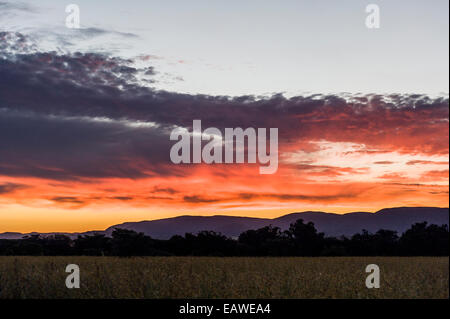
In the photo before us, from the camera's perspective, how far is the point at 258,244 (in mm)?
39656

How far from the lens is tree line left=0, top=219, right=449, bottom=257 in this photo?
3441cm

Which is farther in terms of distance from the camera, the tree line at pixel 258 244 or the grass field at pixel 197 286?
the tree line at pixel 258 244

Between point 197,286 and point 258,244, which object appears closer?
point 197,286

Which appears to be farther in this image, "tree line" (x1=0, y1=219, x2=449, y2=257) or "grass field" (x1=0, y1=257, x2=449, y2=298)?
"tree line" (x1=0, y1=219, x2=449, y2=257)

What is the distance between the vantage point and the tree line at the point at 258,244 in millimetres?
34406

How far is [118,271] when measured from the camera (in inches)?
708

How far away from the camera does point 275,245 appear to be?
40156 millimetres
